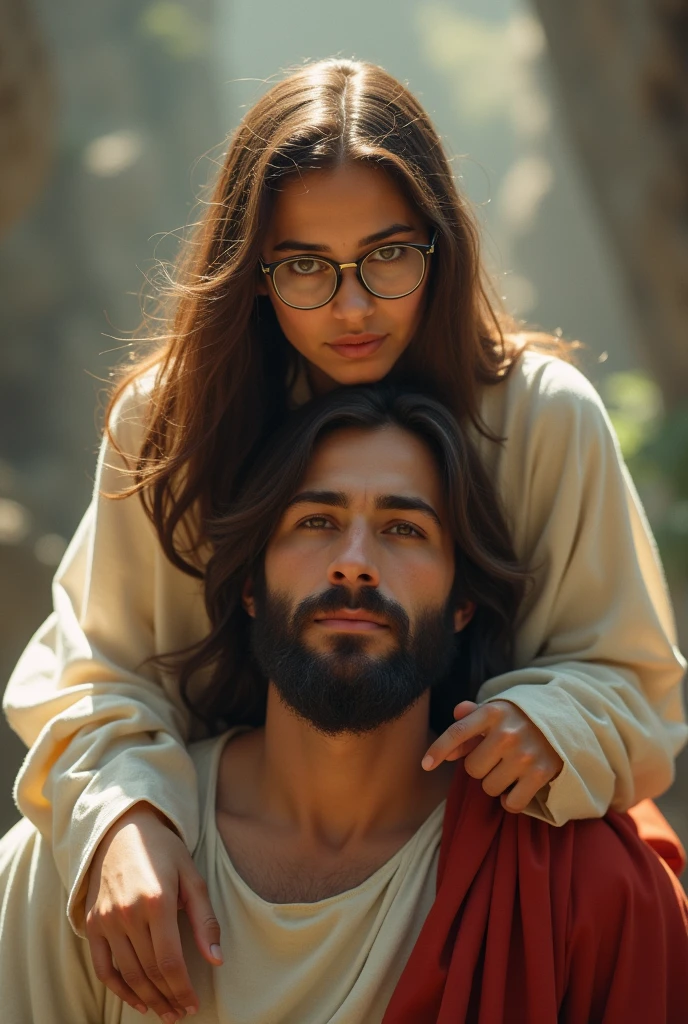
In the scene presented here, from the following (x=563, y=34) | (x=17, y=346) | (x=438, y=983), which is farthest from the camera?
(x=17, y=346)

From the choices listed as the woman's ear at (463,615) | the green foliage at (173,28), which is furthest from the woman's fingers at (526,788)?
the green foliage at (173,28)

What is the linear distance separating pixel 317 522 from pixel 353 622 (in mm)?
264

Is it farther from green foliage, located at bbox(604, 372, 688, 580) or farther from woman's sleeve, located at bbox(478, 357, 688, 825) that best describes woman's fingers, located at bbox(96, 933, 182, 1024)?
green foliage, located at bbox(604, 372, 688, 580)

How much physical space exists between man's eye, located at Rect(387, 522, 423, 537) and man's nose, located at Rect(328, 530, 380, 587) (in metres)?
0.12

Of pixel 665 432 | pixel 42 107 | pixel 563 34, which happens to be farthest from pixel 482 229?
pixel 42 107

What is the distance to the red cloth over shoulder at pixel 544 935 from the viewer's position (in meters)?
2.31

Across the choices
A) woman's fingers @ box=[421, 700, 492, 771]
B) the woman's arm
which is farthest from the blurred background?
woman's fingers @ box=[421, 700, 492, 771]

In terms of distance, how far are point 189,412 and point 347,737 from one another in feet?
2.57

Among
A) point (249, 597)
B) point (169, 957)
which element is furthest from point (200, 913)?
point (249, 597)

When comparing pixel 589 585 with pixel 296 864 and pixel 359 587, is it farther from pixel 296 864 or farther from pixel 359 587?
pixel 296 864

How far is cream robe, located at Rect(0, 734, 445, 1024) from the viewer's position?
246 centimetres

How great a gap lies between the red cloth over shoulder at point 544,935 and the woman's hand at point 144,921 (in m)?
0.39

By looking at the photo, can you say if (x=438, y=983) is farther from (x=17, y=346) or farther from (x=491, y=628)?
(x=17, y=346)

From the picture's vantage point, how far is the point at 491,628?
2945 millimetres
